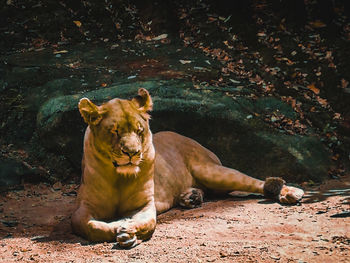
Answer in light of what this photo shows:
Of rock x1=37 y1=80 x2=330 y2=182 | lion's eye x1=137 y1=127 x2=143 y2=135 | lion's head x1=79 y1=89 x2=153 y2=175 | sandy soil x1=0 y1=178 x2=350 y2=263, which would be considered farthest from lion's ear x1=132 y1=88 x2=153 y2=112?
rock x1=37 y1=80 x2=330 y2=182

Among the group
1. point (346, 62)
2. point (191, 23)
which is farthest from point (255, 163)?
point (191, 23)

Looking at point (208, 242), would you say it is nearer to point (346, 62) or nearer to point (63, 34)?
point (346, 62)

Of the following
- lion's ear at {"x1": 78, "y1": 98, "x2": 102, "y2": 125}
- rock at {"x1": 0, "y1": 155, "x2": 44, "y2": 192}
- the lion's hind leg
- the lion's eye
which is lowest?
the lion's hind leg

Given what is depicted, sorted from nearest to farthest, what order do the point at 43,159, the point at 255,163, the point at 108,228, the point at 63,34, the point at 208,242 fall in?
1. the point at 208,242
2. the point at 108,228
3. the point at 255,163
4. the point at 43,159
5. the point at 63,34

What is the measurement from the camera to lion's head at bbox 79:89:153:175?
4102 mm

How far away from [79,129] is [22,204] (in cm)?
136

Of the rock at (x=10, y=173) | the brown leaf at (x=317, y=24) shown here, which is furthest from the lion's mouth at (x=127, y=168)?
the brown leaf at (x=317, y=24)

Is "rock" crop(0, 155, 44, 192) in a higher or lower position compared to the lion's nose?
lower

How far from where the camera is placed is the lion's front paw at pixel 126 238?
155 inches

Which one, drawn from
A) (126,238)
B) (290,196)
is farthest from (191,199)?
(126,238)

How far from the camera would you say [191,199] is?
5539 mm

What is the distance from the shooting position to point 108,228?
4.18 metres

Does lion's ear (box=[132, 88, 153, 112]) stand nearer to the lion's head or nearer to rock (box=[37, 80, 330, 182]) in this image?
the lion's head

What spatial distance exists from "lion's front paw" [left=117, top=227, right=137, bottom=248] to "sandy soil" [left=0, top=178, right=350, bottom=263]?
6cm
